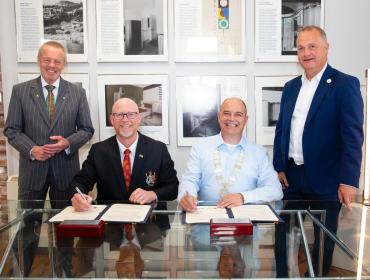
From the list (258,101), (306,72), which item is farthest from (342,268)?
(258,101)

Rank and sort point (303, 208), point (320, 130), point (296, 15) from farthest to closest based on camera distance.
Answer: point (296, 15)
point (320, 130)
point (303, 208)

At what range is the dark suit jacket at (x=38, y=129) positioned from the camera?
2.46 m

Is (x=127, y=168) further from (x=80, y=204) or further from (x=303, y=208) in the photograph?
(x=303, y=208)

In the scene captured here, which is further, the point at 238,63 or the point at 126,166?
the point at 238,63

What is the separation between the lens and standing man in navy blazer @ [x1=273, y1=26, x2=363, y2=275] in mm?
2008

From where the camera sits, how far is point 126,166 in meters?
2.20

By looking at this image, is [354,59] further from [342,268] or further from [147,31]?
[342,268]

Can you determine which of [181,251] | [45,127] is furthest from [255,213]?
[45,127]

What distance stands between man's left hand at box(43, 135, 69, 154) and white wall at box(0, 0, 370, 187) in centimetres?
77

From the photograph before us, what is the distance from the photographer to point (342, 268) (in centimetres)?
107

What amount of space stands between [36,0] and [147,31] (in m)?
0.94

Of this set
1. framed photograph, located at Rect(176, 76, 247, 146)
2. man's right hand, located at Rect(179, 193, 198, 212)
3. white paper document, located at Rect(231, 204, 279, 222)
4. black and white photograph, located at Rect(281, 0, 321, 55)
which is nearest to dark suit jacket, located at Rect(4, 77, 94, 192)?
framed photograph, located at Rect(176, 76, 247, 146)

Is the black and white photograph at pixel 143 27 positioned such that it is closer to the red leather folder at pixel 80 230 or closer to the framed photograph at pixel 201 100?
the framed photograph at pixel 201 100

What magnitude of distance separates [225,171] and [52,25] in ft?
6.44
